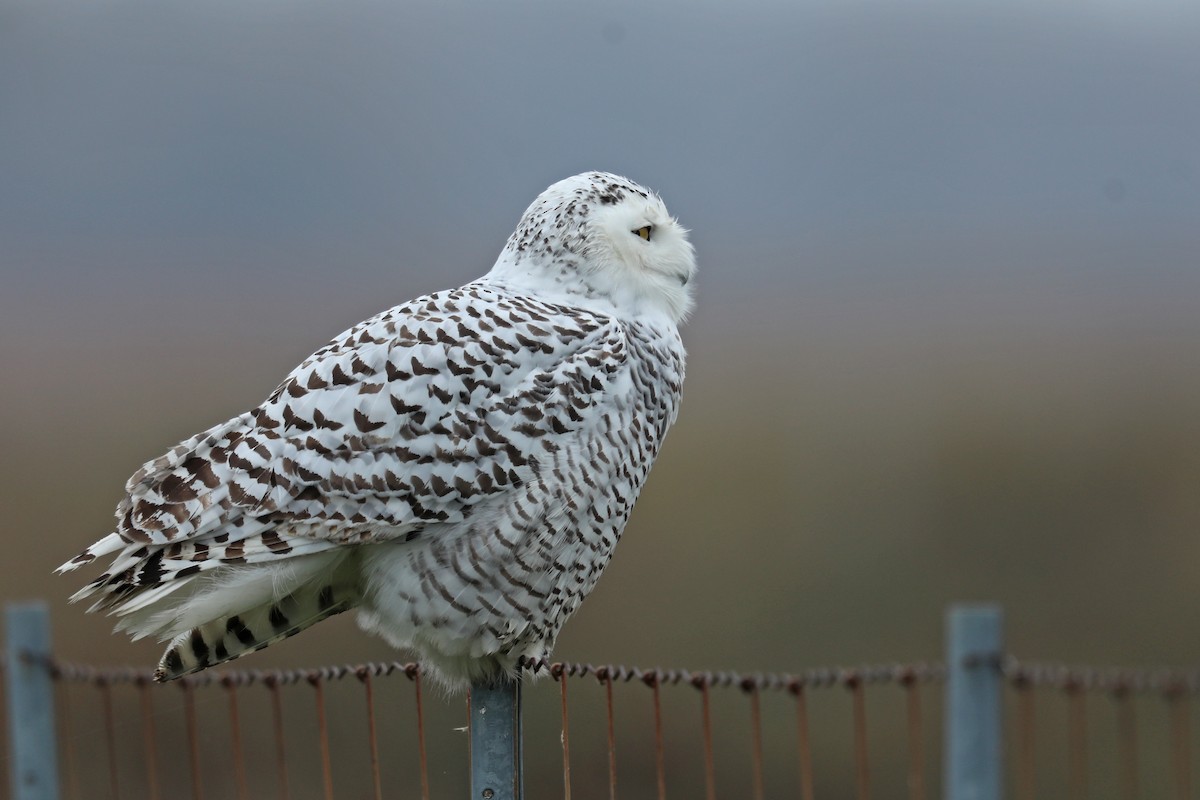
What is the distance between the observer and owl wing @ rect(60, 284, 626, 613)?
302cm

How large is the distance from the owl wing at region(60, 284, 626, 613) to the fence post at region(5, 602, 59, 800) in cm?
20

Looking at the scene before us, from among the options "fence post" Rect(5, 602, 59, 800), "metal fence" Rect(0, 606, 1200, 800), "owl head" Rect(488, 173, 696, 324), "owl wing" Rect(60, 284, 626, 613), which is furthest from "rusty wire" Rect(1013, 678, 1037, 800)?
"metal fence" Rect(0, 606, 1200, 800)

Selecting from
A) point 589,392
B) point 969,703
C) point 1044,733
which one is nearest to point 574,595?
point 589,392

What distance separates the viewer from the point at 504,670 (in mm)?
3250

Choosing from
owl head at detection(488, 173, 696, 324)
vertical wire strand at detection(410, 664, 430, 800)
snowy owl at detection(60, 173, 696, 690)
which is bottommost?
vertical wire strand at detection(410, 664, 430, 800)

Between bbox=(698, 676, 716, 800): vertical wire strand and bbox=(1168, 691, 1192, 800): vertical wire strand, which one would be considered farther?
bbox=(698, 676, 716, 800): vertical wire strand

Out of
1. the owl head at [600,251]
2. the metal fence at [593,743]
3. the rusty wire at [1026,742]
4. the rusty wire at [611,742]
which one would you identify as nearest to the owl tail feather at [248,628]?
the rusty wire at [611,742]

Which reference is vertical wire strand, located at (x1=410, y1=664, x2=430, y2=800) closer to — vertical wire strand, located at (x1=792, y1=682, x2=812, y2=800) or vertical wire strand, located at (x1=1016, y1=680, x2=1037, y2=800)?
vertical wire strand, located at (x1=792, y1=682, x2=812, y2=800)

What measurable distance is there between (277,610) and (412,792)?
39.4 feet

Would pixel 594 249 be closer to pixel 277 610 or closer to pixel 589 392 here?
pixel 589 392

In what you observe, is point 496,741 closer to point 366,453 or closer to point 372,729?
point 372,729

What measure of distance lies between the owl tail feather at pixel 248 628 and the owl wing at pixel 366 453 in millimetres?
245

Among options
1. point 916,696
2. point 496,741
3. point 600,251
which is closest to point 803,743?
point 916,696

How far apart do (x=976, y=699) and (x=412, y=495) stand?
4.59 ft
